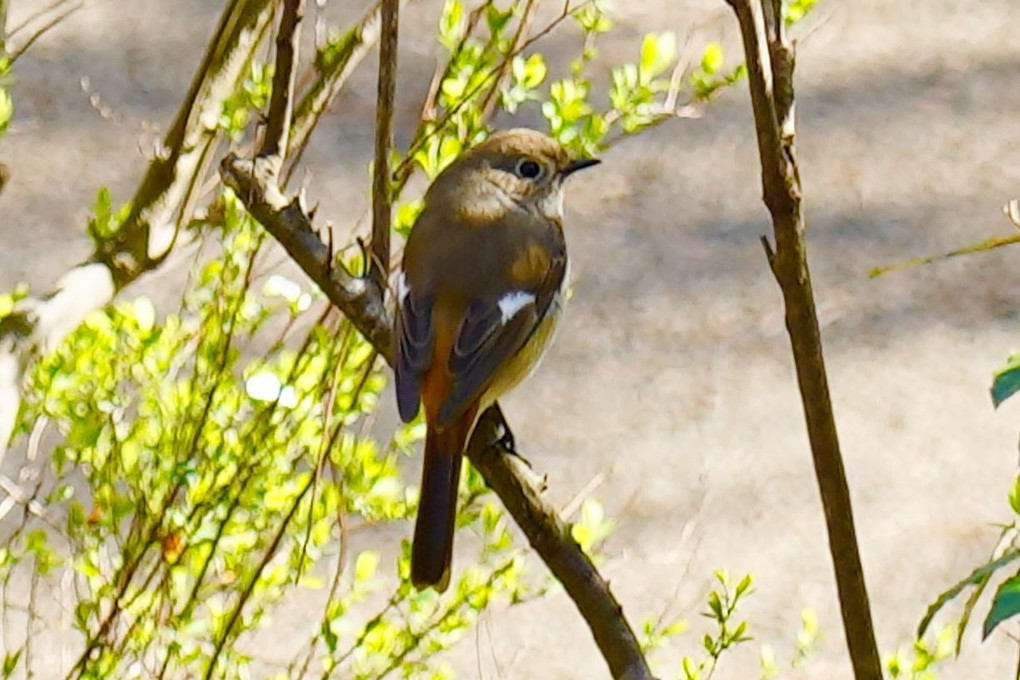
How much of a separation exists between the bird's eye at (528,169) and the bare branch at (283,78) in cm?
78

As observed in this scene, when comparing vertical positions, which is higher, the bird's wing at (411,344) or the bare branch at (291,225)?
the bird's wing at (411,344)

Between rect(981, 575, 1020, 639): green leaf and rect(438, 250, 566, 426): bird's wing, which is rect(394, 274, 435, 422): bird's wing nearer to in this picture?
rect(438, 250, 566, 426): bird's wing

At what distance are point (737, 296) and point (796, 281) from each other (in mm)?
3529

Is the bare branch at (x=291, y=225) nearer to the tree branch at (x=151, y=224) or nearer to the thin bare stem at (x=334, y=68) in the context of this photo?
the thin bare stem at (x=334, y=68)

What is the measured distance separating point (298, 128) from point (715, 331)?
95.2 inches

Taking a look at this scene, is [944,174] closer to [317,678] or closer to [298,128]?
[317,678]

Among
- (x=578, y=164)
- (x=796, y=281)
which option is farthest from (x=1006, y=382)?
(x=578, y=164)

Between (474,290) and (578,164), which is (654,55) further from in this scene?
(474,290)

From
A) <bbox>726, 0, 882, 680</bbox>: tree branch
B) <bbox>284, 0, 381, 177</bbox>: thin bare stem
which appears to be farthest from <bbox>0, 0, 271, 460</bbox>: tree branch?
<bbox>726, 0, 882, 680</bbox>: tree branch

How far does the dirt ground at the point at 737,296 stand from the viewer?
4023 millimetres

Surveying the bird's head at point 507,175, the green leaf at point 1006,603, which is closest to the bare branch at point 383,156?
the bird's head at point 507,175

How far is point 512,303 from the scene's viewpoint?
8.20ft

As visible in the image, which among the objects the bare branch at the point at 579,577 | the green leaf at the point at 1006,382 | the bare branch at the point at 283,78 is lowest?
the green leaf at the point at 1006,382

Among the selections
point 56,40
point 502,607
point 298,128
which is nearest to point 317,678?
point 502,607
